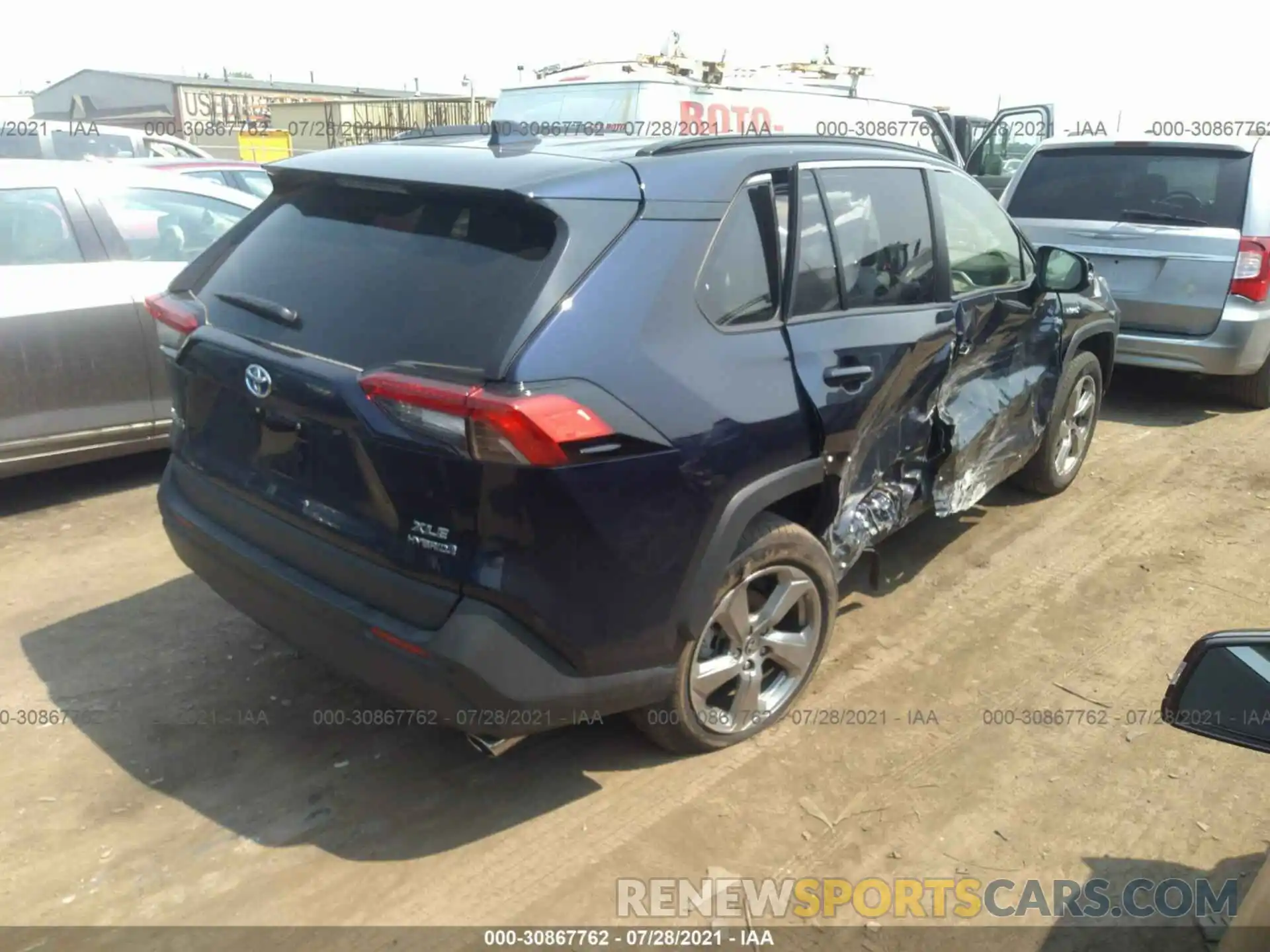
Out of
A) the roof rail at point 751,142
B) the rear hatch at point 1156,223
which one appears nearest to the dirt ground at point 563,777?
the roof rail at point 751,142

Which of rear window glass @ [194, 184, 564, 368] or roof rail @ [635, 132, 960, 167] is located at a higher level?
roof rail @ [635, 132, 960, 167]

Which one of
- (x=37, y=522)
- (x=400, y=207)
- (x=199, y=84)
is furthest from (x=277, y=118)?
(x=400, y=207)

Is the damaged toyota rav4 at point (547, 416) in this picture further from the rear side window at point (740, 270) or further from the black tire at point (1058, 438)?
the black tire at point (1058, 438)

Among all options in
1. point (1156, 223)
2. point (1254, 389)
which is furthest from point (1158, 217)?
point (1254, 389)

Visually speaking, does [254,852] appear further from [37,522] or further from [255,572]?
[37,522]

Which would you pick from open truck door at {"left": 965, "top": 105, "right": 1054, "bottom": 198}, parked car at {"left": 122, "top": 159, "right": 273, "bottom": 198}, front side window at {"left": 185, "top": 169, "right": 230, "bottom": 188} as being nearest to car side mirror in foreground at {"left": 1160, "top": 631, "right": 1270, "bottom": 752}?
parked car at {"left": 122, "top": 159, "right": 273, "bottom": 198}

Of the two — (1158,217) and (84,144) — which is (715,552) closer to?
(1158,217)

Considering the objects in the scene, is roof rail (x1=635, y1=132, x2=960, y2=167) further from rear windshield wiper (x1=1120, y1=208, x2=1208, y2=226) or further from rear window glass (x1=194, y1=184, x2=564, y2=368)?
rear windshield wiper (x1=1120, y1=208, x2=1208, y2=226)

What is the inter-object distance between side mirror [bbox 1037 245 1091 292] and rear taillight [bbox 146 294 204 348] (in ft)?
12.2

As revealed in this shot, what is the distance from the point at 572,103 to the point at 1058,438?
303 inches

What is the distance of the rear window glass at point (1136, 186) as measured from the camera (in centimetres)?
659

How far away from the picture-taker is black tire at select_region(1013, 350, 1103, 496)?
202 inches

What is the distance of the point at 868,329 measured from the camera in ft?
11.2

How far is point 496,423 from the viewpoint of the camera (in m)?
2.32
